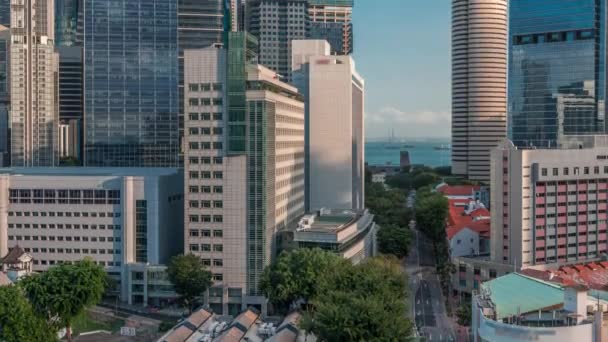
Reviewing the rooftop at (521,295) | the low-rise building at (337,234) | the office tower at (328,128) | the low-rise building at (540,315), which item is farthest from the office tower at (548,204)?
the office tower at (328,128)

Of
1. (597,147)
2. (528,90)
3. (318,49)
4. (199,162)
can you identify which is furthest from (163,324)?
(528,90)

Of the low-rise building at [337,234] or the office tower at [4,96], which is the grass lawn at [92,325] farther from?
the office tower at [4,96]

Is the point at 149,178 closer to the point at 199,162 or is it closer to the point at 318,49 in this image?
the point at 199,162

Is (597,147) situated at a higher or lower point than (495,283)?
higher

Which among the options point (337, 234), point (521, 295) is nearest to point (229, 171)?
point (337, 234)

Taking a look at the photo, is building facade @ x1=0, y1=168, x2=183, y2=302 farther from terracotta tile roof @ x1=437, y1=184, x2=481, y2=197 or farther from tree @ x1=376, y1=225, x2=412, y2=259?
terracotta tile roof @ x1=437, y1=184, x2=481, y2=197

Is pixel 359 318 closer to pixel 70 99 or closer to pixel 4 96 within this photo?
pixel 70 99
